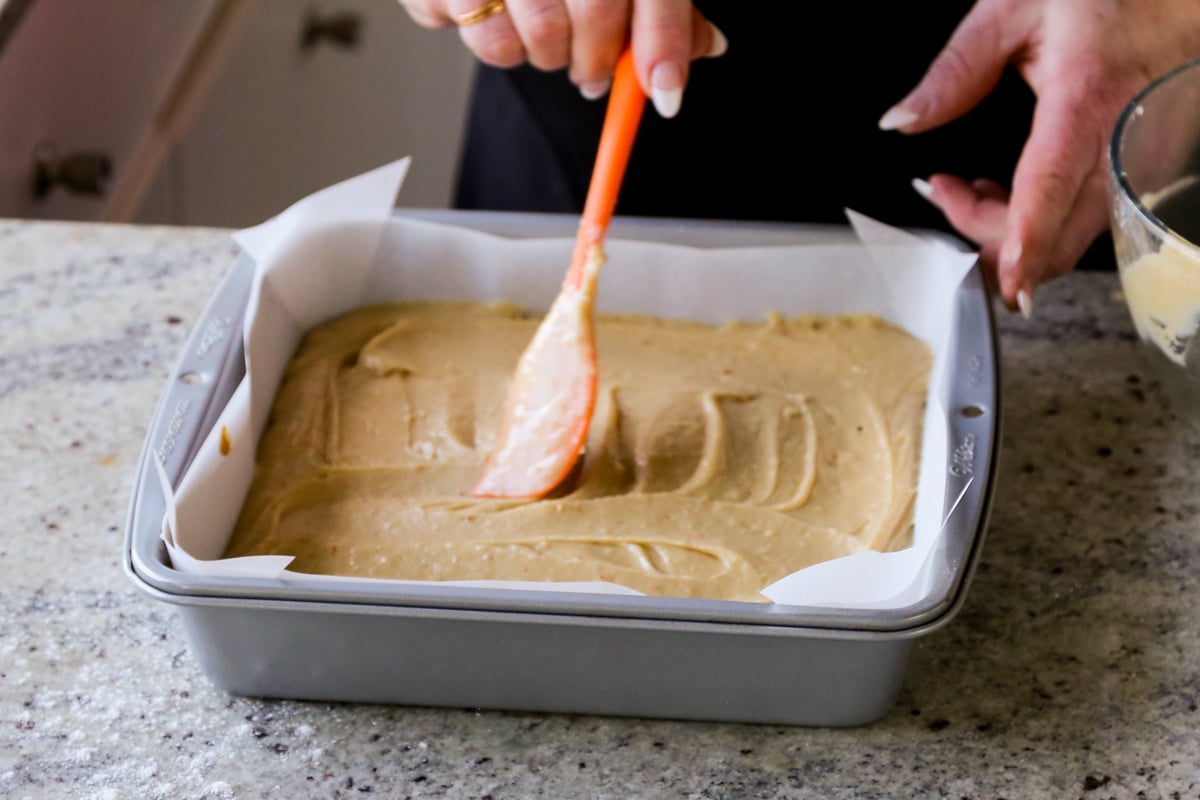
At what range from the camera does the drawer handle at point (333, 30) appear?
2.36 m

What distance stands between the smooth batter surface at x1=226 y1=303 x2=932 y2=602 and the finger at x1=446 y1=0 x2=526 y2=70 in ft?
0.82

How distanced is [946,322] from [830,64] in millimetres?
360

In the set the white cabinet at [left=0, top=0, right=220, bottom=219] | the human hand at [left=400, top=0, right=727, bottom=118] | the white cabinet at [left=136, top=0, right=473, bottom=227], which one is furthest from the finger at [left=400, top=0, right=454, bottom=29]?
the white cabinet at [left=136, top=0, right=473, bottom=227]

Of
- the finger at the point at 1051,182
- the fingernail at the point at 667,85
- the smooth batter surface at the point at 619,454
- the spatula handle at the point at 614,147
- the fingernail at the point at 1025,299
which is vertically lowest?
the smooth batter surface at the point at 619,454

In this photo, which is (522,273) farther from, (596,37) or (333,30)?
(333,30)

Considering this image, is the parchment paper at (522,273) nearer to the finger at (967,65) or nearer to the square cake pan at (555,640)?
the finger at (967,65)

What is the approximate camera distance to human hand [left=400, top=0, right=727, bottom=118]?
1.03 meters

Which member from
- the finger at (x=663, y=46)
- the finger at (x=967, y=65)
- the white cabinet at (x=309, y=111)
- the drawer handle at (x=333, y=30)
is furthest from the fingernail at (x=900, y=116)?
the drawer handle at (x=333, y=30)

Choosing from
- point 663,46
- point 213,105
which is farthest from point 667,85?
point 213,105

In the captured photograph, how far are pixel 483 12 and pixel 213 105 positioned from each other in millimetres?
1232

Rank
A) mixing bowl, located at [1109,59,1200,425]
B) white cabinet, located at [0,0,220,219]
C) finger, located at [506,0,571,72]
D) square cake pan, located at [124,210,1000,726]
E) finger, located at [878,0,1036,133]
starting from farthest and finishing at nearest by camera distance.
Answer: white cabinet, located at [0,0,220,219], finger, located at [878,0,1036,133], finger, located at [506,0,571,72], mixing bowl, located at [1109,59,1200,425], square cake pan, located at [124,210,1000,726]

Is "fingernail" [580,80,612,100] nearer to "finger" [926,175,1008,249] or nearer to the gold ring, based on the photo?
the gold ring

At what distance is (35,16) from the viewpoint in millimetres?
1718

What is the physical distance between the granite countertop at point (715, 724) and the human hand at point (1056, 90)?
17 centimetres
